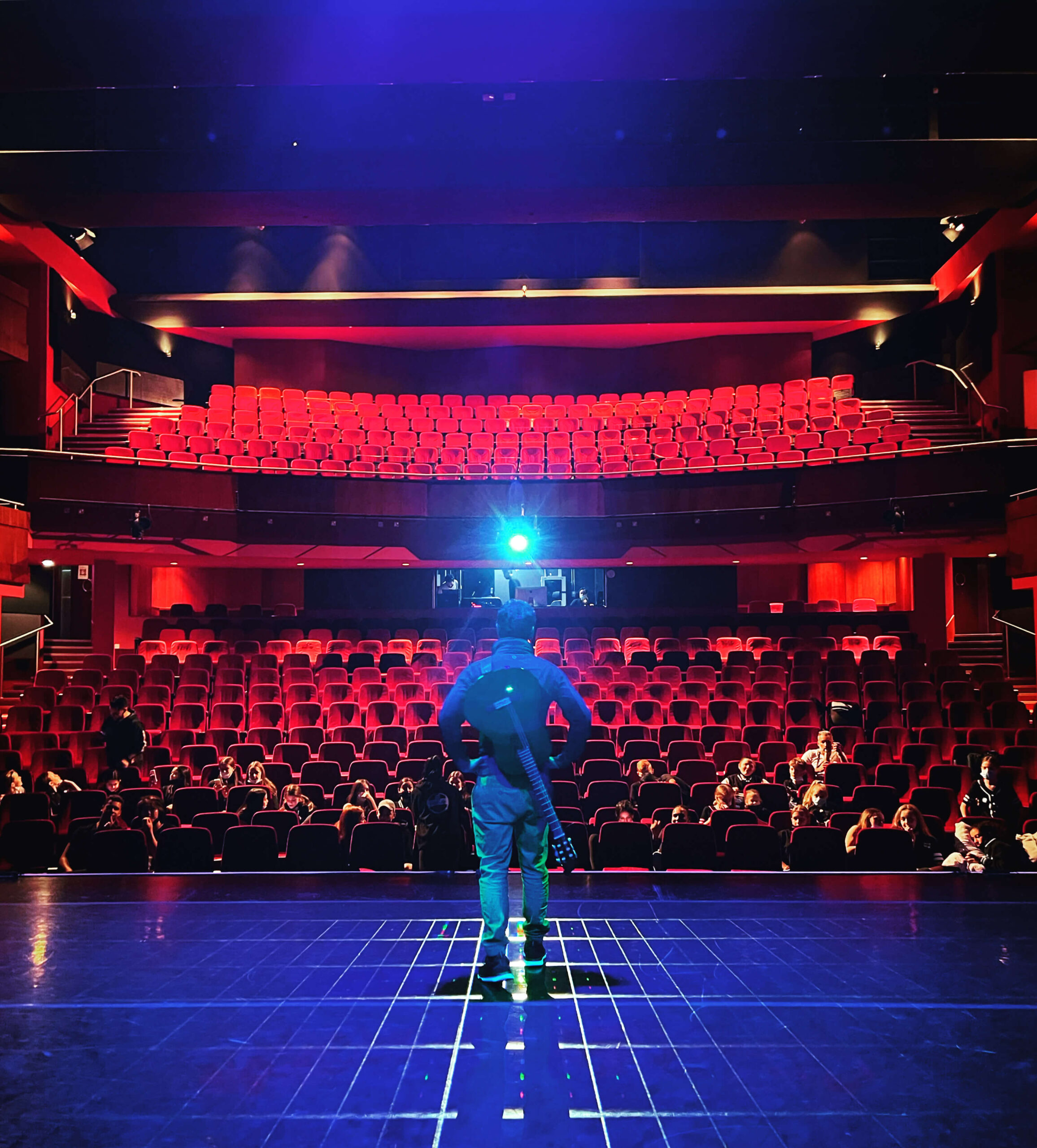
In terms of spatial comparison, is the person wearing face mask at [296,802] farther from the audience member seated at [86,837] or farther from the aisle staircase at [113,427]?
the aisle staircase at [113,427]

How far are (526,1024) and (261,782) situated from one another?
4.61 metres

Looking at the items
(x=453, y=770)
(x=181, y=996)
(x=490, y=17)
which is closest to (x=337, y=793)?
(x=453, y=770)

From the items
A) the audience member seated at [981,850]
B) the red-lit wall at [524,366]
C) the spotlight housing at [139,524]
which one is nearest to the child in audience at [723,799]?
the audience member seated at [981,850]

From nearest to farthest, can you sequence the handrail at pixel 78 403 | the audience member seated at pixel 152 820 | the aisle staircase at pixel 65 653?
the audience member seated at pixel 152 820 < the handrail at pixel 78 403 < the aisle staircase at pixel 65 653

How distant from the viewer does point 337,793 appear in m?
6.72

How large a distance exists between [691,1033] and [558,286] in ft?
41.0

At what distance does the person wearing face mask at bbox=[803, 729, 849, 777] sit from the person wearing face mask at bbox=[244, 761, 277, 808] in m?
4.12

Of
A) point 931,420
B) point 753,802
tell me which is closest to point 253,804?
point 753,802

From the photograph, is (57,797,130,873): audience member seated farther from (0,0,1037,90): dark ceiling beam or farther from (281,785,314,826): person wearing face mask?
(0,0,1037,90): dark ceiling beam

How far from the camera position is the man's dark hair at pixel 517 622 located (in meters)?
3.36

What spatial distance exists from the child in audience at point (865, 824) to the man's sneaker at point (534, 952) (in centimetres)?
307

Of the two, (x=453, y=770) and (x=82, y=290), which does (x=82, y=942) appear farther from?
(x=82, y=290)

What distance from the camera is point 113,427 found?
43.0 ft

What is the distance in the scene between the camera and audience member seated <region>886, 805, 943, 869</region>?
5.66 metres
